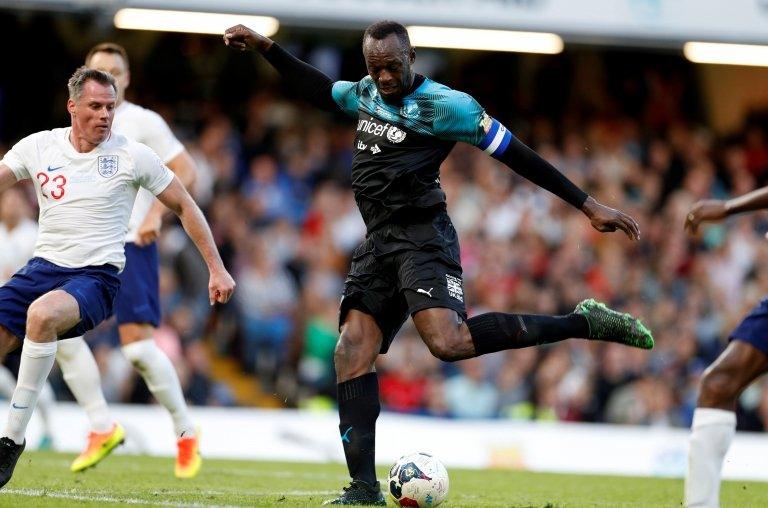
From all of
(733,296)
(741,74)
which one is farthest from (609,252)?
(741,74)

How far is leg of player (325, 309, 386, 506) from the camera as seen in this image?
6.57m

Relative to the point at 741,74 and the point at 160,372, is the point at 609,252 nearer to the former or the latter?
the point at 741,74

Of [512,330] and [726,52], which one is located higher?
[726,52]

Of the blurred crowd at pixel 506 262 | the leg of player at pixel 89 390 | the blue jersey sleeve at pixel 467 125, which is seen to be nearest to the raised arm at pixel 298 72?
the blue jersey sleeve at pixel 467 125

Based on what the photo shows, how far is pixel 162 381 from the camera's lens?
8.70 metres

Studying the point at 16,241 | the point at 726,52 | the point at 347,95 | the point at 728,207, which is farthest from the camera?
the point at 726,52

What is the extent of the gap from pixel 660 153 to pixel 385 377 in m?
5.70

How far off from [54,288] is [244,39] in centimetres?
176

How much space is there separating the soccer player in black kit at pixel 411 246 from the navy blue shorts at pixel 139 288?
7.63 feet

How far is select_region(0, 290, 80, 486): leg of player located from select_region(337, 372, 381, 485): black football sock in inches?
59.0

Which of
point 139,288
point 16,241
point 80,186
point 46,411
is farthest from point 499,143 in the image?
point 46,411

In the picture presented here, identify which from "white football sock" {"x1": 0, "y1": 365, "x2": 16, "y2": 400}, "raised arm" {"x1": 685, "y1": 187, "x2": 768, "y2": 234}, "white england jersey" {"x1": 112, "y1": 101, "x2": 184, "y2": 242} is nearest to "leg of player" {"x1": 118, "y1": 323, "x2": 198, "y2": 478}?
"white england jersey" {"x1": 112, "y1": 101, "x2": 184, "y2": 242}

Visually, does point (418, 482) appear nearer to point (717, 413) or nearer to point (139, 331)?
point (717, 413)

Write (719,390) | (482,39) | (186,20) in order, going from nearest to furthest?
(719,390), (186,20), (482,39)
